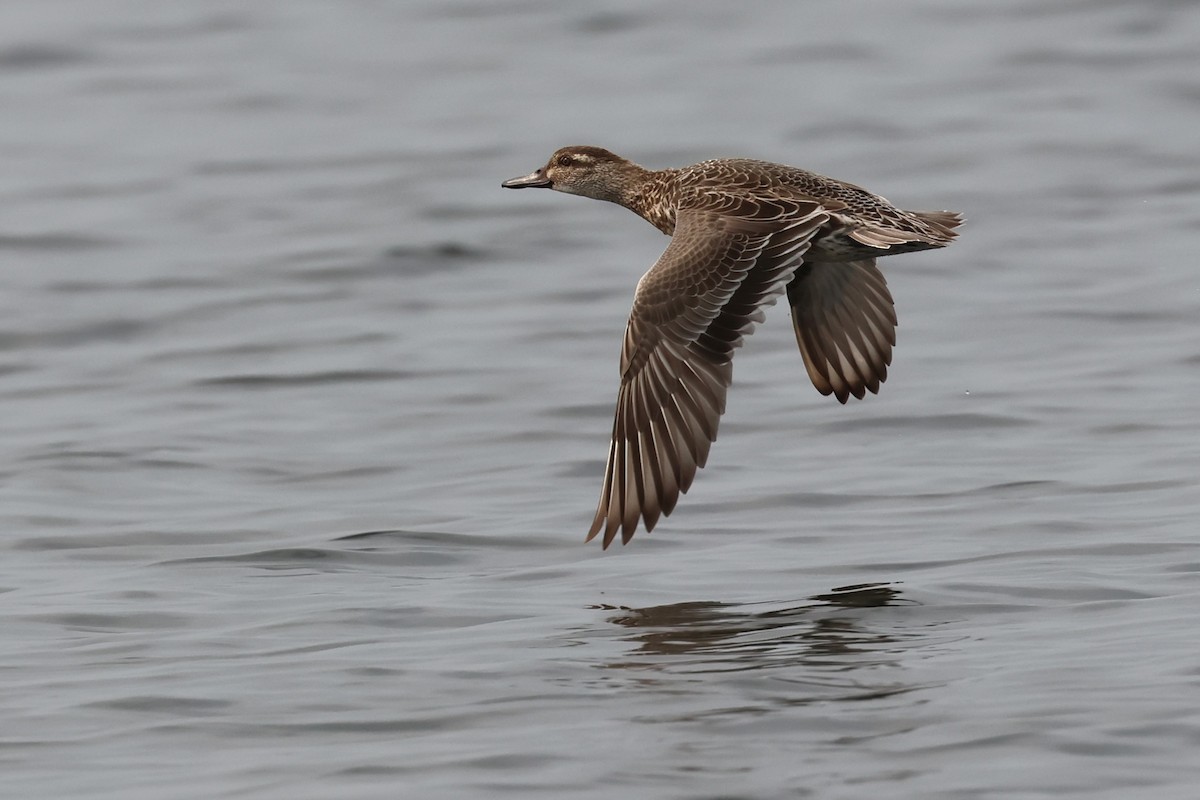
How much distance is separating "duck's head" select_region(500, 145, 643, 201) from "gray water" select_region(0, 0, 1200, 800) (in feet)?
4.41

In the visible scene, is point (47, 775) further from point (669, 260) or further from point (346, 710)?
point (669, 260)

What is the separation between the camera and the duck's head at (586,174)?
10792 millimetres

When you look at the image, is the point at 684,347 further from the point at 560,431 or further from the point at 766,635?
the point at 560,431

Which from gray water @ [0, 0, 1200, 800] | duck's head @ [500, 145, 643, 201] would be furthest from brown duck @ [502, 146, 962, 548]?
gray water @ [0, 0, 1200, 800]

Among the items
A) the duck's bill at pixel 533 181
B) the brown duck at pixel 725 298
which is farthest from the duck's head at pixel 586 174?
the brown duck at pixel 725 298

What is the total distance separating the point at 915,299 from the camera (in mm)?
14766

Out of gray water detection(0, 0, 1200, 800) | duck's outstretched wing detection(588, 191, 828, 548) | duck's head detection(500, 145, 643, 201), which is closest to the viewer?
gray water detection(0, 0, 1200, 800)

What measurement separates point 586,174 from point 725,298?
2374 mm

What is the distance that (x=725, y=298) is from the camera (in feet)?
28.5

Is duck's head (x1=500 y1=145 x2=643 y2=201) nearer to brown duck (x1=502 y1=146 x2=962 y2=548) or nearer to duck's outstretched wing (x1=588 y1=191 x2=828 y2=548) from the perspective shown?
brown duck (x1=502 y1=146 x2=962 y2=548)

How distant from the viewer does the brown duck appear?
843 centimetres

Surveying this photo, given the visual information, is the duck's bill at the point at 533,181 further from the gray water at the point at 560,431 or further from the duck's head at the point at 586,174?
the gray water at the point at 560,431

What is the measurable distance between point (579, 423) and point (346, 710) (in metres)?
4.97

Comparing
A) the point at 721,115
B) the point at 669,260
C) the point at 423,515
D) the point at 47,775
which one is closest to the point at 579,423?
the point at 423,515
